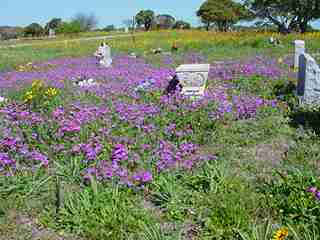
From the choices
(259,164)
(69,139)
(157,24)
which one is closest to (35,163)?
(69,139)

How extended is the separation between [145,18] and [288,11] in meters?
43.0

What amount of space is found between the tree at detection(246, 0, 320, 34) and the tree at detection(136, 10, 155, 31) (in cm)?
3505

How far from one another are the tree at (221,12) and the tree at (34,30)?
110ft

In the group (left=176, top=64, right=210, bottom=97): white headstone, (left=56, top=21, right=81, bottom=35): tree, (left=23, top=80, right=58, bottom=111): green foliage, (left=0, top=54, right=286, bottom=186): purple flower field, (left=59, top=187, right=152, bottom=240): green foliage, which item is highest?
(left=56, top=21, right=81, bottom=35): tree

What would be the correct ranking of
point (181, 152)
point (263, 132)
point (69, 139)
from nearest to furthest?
point (181, 152) < point (69, 139) < point (263, 132)

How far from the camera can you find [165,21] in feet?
326

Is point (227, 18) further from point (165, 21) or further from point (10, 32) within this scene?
point (10, 32)

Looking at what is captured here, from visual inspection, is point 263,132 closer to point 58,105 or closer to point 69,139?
point 69,139

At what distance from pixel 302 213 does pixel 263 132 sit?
3364 mm

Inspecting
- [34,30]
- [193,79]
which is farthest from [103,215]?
[34,30]

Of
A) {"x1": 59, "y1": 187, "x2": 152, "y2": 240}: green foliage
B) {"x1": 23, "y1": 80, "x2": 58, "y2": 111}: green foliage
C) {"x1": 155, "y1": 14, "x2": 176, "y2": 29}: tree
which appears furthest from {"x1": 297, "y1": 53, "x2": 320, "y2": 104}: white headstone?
{"x1": 155, "y1": 14, "x2": 176, "y2": 29}: tree

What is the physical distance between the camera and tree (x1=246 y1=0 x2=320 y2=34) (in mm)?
53809

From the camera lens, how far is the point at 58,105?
31.1 ft

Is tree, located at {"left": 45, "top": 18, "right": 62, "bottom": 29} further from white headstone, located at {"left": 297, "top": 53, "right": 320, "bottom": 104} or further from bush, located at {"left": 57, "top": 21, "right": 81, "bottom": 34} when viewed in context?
white headstone, located at {"left": 297, "top": 53, "right": 320, "bottom": 104}
